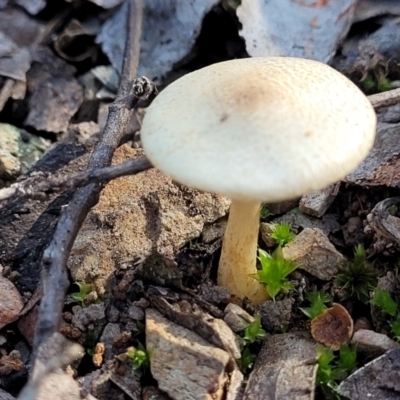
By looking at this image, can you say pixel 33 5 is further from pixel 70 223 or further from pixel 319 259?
pixel 319 259

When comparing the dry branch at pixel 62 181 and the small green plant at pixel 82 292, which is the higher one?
the dry branch at pixel 62 181

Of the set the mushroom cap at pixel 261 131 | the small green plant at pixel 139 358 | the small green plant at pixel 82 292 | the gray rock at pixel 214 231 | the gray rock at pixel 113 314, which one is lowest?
the small green plant at pixel 139 358

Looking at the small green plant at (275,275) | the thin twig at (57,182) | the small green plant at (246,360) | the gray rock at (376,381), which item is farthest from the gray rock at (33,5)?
the gray rock at (376,381)

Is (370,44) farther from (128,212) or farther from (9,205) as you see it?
(9,205)

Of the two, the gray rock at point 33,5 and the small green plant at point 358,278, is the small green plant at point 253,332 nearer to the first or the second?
the small green plant at point 358,278

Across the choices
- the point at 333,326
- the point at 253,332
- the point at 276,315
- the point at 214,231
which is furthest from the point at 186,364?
the point at 214,231

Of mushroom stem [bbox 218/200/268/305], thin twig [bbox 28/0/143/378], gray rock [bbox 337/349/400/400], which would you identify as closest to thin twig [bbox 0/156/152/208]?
thin twig [bbox 28/0/143/378]
